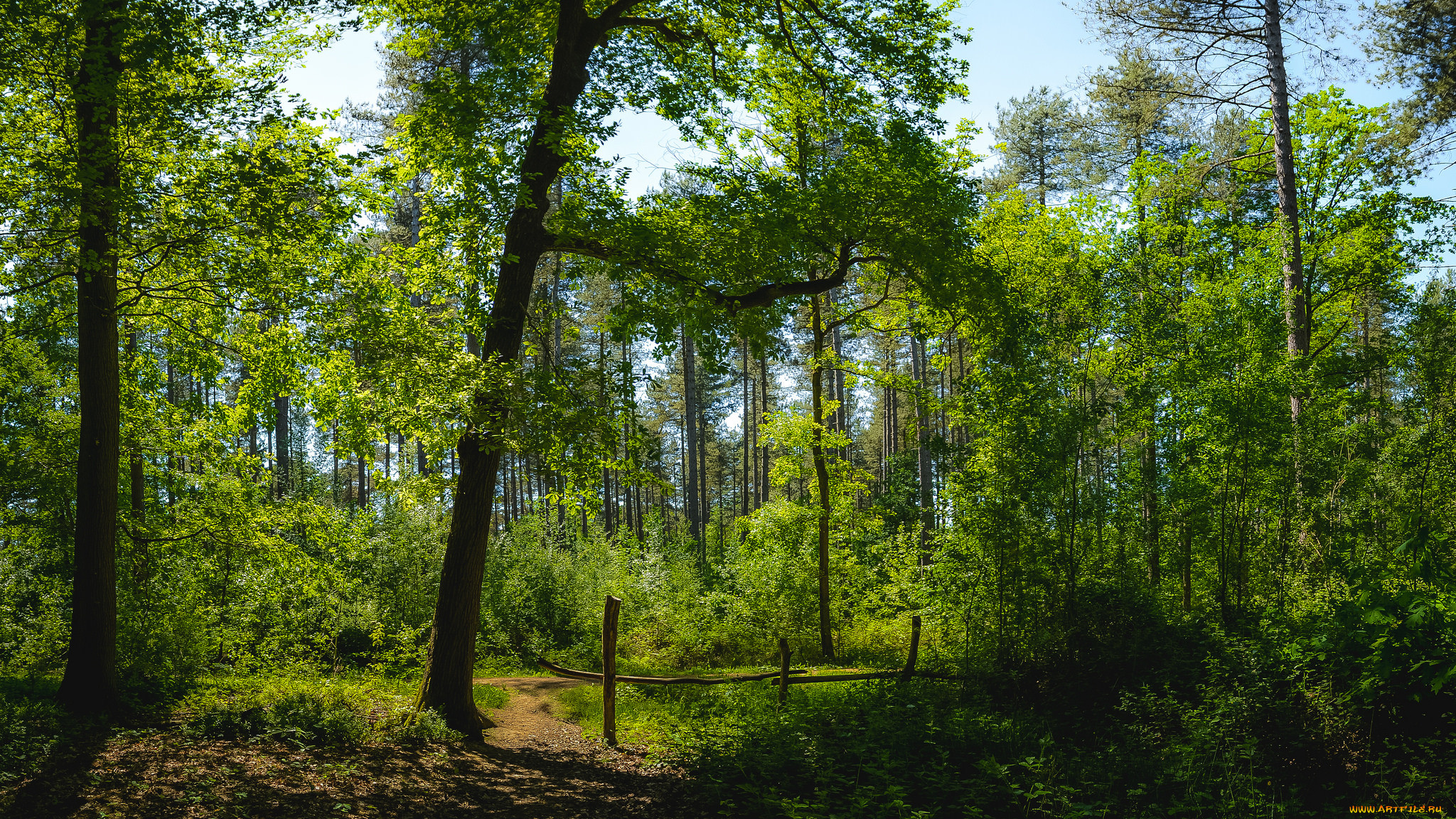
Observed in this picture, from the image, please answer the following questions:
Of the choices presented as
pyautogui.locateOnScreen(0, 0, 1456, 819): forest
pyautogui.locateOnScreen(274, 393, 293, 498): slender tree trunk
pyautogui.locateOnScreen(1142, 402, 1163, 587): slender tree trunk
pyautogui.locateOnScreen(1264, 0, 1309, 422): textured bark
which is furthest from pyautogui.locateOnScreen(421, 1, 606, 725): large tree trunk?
pyautogui.locateOnScreen(274, 393, 293, 498): slender tree trunk

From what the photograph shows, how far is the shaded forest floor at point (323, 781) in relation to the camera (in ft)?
18.5

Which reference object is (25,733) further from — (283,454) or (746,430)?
(746,430)

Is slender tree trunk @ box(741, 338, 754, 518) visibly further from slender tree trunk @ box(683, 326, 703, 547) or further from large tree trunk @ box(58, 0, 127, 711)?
large tree trunk @ box(58, 0, 127, 711)

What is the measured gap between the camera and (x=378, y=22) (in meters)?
9.33

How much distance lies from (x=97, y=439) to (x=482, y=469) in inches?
157

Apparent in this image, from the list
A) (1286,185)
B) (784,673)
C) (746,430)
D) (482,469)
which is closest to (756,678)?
(784,673)

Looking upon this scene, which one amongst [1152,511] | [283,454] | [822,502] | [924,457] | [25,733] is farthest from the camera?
[283,454]

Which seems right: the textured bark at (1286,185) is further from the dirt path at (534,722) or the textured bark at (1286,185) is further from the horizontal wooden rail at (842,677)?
the dirt path at (534,722)

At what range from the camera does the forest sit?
22.2ft

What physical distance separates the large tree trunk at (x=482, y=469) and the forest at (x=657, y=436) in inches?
1.9

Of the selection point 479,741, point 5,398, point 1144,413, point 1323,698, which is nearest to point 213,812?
point 479,741

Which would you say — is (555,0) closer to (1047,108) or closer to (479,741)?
(479,741)

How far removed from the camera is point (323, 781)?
21.6ft

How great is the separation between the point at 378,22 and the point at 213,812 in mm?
8662
